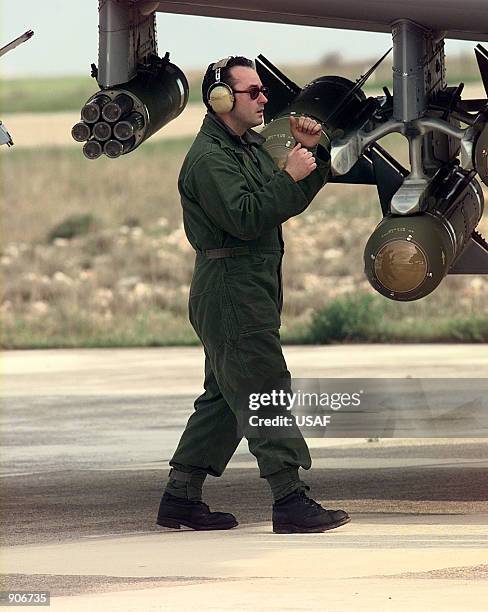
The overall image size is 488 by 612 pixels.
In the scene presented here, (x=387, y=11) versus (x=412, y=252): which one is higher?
(x=387, y=11)

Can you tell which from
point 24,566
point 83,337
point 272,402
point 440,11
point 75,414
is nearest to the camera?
point 24,566

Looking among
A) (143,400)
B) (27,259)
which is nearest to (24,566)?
(143,400)

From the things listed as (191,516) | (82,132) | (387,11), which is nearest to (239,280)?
(191,516)

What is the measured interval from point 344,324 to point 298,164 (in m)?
19.9

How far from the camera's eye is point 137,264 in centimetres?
4647

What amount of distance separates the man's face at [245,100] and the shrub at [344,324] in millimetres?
19213

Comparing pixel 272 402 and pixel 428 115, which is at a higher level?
pixel 428 115

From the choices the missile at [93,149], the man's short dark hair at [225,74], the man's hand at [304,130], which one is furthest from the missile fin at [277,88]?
the man's hand at [304,130]

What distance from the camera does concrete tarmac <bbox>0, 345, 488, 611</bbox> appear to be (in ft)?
27.7

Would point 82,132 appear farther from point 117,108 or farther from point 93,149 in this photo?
point 117,108

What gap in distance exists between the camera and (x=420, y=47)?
11.2 meters

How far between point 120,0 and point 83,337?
70.8 feet

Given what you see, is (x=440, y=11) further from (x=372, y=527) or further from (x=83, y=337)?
(x=83, y=337)

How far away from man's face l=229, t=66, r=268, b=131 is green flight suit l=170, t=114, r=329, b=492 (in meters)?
0.11
